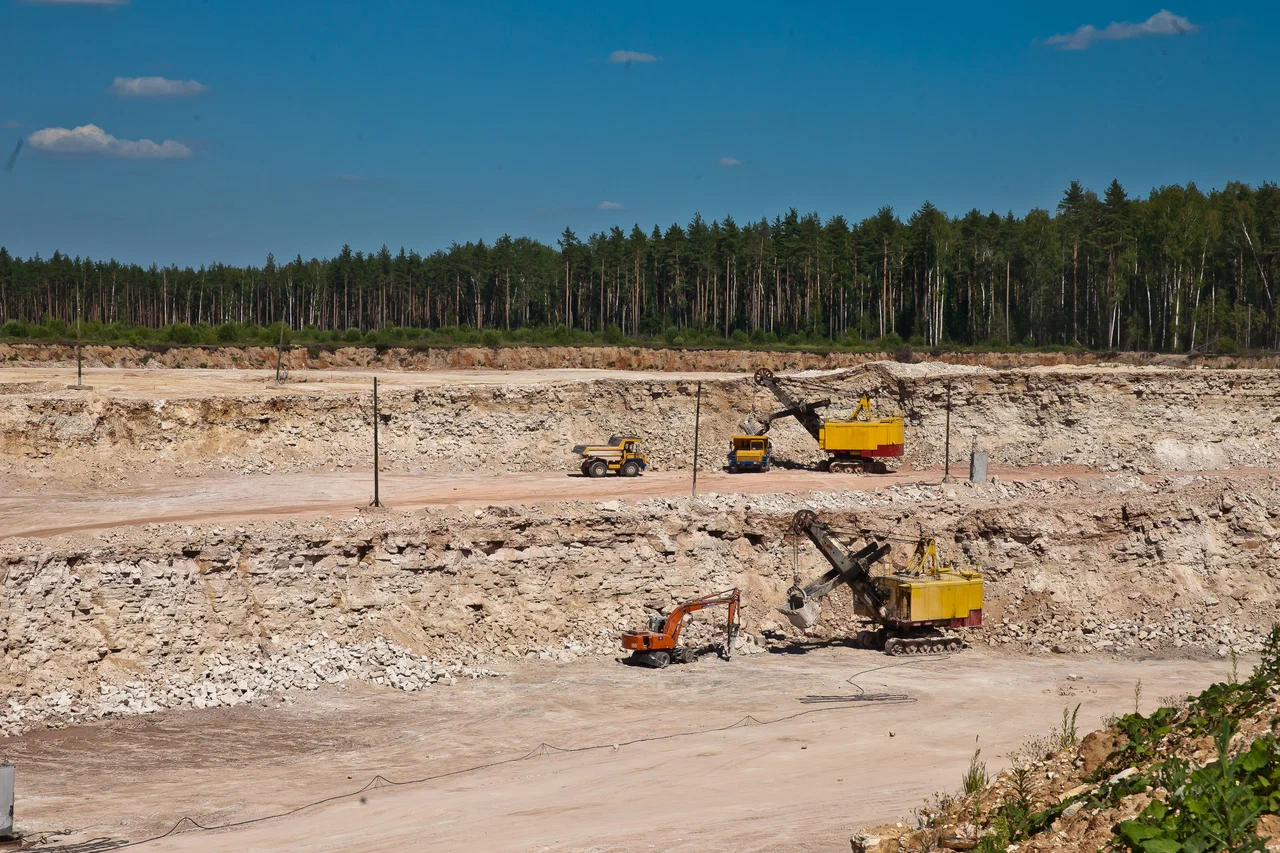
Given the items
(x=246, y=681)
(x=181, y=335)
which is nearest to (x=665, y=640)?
(x=246, y=681)

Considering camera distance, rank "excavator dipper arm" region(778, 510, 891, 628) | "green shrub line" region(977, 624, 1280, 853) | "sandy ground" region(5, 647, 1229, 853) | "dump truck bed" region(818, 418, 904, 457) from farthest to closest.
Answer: "dump truck bed" region(818, 418, 904, 457), "excavator dipper arm" region(778, 510, 891, 628), "sandy ground" region(5, 647, 1229, 853), "green shrub line" region(977, 624, 1280, 853)

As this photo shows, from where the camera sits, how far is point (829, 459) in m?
44.3

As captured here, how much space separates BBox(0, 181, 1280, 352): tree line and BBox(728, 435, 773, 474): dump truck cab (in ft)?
107

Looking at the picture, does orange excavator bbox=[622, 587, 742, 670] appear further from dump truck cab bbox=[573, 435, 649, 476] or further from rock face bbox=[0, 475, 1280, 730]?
dump truck cab bbox=[573, 435, 649, 476]

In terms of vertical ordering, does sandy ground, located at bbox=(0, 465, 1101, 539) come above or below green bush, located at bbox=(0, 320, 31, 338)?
below

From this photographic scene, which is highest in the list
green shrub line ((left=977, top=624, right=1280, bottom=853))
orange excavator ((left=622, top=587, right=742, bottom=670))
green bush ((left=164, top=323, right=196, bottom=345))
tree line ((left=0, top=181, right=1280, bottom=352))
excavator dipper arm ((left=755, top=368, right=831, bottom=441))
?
tree line ((left=0, top=181, right=1280, bottom=352))

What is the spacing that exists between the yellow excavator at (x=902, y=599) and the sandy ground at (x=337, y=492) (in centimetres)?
932

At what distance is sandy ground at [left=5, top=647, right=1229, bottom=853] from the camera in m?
16.1

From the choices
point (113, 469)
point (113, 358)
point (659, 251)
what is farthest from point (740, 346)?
point (113, 469)

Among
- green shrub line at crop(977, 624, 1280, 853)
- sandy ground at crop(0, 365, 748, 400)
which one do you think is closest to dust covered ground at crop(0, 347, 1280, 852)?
sandy ground at crop(0, 365, 748, 400)

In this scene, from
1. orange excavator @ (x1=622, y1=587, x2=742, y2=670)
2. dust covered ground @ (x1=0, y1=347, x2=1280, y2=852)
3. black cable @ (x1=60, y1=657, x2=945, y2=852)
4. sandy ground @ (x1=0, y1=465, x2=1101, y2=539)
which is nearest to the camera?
black cable @ (x1=60, y1=657, x2=945, y2=852)

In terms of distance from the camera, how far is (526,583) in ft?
91.1

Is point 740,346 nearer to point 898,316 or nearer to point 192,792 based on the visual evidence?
point 898,316

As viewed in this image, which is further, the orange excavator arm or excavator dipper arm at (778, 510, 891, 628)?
excavator dipper arm at (778, 510, 891, 628)
